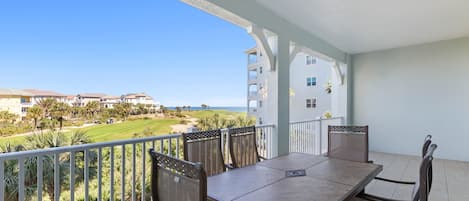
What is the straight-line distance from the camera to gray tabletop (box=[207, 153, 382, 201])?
58.6 inches

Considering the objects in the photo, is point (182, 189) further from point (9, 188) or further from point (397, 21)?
point (397, 21)

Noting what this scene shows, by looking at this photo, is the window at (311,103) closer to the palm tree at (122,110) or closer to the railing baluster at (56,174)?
the palm tree at (122,110)

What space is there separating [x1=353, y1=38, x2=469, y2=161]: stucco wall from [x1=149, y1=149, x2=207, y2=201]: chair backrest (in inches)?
250

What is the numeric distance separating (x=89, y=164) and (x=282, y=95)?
284 centimetres

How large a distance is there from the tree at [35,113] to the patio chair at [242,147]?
9.44ft

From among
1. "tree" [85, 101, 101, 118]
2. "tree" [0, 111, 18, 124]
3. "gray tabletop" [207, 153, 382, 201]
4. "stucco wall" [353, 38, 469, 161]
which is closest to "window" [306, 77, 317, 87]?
"stucco wall" [353, 38, 469, 161]

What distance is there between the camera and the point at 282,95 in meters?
3.90

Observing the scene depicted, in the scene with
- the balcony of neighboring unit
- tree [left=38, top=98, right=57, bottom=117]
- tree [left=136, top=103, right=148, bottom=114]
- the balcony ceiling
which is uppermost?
the balcony of neighboring unit

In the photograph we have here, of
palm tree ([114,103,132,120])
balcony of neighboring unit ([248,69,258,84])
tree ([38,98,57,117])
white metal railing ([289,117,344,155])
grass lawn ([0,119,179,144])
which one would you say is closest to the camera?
grass lawn ([0,119,179,144])

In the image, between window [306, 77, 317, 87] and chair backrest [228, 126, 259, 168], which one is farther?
window [306, 77, 317, 87]

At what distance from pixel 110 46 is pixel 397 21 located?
10661mm

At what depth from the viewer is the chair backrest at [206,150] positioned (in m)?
2.20

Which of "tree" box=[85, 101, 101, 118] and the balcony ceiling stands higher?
the balcony ceiling

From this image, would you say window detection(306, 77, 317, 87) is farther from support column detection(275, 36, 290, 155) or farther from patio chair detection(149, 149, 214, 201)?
patio chair detection(149, 149, 214, 201)
